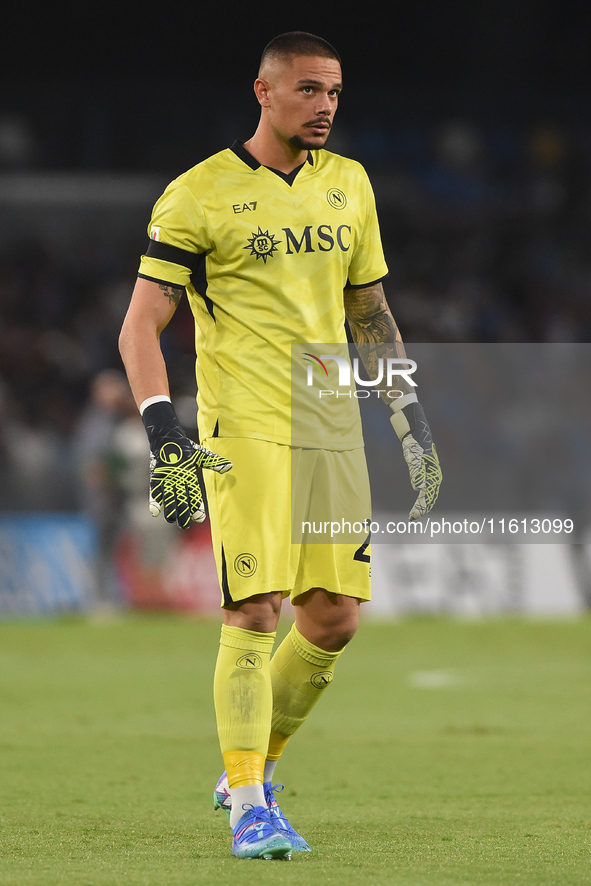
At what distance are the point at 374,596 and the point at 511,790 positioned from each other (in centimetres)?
713

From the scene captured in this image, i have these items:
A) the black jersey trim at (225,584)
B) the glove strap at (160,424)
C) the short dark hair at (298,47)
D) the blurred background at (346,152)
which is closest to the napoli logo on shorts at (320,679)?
the black jersey trim at (225,584)

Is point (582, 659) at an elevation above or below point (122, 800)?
above

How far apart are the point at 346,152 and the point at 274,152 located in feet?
46.6

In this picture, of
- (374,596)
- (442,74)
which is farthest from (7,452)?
(442,74)

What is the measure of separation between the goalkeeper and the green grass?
334 mm

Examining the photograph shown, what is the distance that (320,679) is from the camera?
3.86 meters

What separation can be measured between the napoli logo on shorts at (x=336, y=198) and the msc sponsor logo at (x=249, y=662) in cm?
142

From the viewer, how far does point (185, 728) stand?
6.16 m

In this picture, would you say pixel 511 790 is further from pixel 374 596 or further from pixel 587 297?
pixel 587 297

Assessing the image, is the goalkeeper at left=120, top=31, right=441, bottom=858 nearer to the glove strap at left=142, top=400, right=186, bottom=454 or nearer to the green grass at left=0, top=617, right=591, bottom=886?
the glove strap at left=142, top=400, right=186, bottom=454

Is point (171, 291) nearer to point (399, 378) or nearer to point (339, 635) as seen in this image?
point (399, 378)

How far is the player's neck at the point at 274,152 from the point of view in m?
3.82

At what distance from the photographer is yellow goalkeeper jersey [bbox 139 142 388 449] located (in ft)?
11.9

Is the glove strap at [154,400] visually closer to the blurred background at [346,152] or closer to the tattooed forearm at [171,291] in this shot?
the tattooed forearm at [171,291]
